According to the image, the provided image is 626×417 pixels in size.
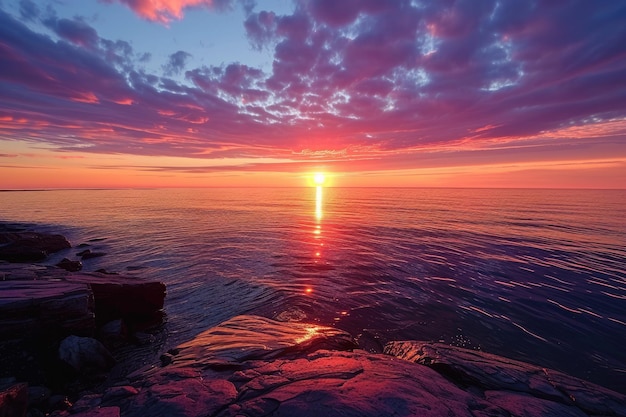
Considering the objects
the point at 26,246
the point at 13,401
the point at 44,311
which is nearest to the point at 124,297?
the point at 44,311

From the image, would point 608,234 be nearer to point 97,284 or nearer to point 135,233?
point 97,284

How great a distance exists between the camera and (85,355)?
8305mm

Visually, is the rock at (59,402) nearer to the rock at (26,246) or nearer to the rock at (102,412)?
the rock at (102,412)

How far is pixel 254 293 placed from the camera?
1544 centimetres

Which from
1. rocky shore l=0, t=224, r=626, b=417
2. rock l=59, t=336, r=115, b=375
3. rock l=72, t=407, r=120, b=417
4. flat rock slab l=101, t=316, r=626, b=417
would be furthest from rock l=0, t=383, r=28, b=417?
rock l=59, t=336, r=115, b=375

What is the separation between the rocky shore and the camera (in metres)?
4.86

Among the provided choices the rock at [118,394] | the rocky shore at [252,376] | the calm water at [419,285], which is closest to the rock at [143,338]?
the rocky shore at [252,376]

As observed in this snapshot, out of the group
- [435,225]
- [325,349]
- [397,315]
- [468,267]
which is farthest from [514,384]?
[435,225]

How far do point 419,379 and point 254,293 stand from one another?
1102cm

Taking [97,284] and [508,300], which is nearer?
[97,284]

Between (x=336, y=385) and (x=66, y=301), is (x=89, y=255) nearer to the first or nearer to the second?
(x=66, y=301)

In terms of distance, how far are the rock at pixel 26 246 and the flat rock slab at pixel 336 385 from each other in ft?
74.9

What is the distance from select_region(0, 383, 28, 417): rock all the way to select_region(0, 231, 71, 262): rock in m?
23.1

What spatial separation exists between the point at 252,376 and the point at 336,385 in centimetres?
178
